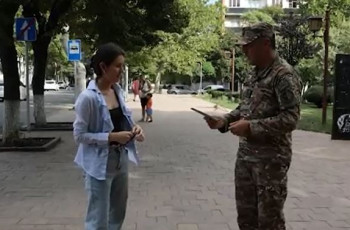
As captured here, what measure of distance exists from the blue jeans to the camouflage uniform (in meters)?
0.79

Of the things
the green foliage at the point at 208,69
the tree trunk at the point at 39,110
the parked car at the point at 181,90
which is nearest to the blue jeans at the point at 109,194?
the tree trunk at the point at 39,110

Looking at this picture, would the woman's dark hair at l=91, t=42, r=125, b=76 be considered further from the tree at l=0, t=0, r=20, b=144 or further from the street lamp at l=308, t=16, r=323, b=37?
the street lamp at l=308, t=16, r=323, b=37

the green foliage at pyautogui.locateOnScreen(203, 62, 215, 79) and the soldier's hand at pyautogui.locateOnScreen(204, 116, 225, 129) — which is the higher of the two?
the soldier's hand at pyautogui.locateOnScreen(204, 116, 225, 129)

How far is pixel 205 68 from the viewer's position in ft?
230

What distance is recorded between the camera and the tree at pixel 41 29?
43.0ft

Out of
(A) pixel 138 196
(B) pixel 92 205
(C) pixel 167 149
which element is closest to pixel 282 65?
(B) pixel 92 205

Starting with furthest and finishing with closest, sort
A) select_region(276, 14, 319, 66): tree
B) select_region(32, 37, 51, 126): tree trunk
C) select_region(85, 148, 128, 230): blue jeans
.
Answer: select_region(276, 14, 319, 66): tree → select_region(32, 37, 51, 126): tree trunk → select_region(85, 148, 128, 230): blue jeans

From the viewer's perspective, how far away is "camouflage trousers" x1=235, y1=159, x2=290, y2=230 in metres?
3.71

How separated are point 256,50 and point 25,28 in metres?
9.27

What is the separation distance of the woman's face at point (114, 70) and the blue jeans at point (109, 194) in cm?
50

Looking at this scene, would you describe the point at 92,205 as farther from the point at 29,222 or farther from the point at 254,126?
the point at 29,222

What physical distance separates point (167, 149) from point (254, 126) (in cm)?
787

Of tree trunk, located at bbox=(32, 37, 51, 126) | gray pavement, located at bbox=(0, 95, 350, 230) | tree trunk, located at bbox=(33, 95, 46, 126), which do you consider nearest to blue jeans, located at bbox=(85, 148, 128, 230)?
gray pavement, located at bbox=(0, 95, 350, 230)

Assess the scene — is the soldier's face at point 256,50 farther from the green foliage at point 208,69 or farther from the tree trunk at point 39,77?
the green foliage at point 208,69
